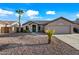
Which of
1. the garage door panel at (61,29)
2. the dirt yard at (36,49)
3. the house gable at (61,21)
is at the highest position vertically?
the house gable at (61,21)

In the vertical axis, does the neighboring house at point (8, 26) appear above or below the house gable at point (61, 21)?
below

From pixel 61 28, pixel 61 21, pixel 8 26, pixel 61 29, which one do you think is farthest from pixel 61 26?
pixel 8 26

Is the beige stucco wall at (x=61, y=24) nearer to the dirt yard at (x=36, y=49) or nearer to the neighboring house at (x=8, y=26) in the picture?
the neighboring house at (x=8, y=26)

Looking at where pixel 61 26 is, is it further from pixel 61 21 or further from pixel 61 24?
pixel 61 21

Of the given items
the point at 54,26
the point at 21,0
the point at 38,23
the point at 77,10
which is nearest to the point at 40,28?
the point at 38,23

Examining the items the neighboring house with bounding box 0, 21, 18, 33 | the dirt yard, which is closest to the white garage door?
the neighboring house with bounding box 0, 21, 18, 33

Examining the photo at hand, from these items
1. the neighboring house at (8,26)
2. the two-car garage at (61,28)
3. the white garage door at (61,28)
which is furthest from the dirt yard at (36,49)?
the neighboring house at (8,26)

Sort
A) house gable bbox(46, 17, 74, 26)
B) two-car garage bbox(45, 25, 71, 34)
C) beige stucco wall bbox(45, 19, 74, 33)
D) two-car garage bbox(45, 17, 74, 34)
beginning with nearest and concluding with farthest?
two-car garage bbox(45, 25, 71, 34) < two-car garage bbox(45, 17, 74, 34) < beige stucco wall bbox(45, 19, 74, 33) < house gable bbox(46, 17, 74, 26)

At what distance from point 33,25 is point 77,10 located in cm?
1410

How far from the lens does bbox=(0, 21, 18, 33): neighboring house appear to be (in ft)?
133

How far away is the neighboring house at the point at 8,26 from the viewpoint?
40.6 metres

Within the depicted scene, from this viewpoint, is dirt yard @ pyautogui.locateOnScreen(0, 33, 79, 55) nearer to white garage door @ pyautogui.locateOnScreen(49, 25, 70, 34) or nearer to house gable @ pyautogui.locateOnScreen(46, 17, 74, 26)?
white garage door @ pyautogui.locateOnScreen(49, 25, 70, 34)

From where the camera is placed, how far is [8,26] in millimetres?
42750
